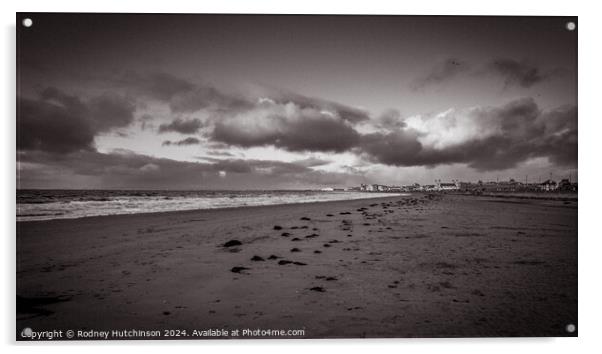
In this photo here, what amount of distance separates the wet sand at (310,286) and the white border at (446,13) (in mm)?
252

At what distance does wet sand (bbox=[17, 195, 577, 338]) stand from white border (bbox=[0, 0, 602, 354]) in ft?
0.83

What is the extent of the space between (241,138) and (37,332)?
13.7 feet

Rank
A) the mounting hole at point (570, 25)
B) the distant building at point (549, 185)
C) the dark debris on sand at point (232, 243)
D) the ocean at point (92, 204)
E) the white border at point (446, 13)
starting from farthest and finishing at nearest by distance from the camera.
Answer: the distant building at point (549, 185) < the dark debris on sand at point (232, 243) < the ocean at point (92, 204) < the mounting hole at point (570, 25) < the white border at point (446, 13)

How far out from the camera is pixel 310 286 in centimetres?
393

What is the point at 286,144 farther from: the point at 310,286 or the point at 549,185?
the point at 549,185

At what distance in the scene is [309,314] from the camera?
3.43m


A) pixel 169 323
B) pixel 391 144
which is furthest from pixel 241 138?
pixel 169 323

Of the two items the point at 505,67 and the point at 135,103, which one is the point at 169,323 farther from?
the point at 505,67

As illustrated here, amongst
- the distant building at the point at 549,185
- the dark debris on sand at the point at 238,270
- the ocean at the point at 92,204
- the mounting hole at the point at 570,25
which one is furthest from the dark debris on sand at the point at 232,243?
the mounting hole at the point at 570,25

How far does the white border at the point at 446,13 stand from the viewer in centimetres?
427

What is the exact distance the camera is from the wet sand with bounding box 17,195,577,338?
3445 millimetres

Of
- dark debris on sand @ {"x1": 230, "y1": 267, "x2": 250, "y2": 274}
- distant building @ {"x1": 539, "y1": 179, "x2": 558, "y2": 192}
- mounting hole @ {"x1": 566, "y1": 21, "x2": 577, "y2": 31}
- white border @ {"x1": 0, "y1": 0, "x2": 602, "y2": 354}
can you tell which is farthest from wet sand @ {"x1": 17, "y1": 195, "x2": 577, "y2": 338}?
mounting hole @ {"x1": 566, "y1": 21, "x2": 577, "y2": 31}

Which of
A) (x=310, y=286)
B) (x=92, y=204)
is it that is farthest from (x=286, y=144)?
(x=92, y=204)

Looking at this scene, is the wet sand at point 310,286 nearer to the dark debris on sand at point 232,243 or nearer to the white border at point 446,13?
the dark debris on sand at point 232,243
